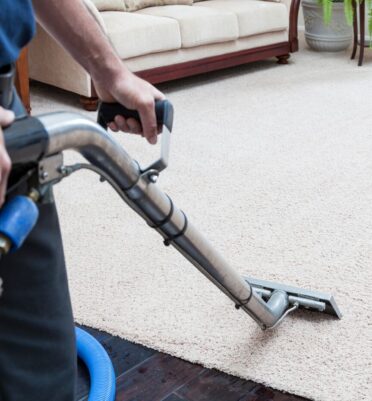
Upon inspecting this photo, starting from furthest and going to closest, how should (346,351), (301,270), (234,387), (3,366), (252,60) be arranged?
(252,60) < (301,270) < (346,351) < (234,387) < (3,366)

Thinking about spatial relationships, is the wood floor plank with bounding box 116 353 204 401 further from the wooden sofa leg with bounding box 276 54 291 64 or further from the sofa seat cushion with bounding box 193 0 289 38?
the wooden sofa leg with bounding box 276 54 291 64

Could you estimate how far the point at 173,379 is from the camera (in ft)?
5.25

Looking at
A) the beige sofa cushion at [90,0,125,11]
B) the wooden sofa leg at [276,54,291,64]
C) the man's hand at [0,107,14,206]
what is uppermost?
the man's hand at [0,107,14,206]

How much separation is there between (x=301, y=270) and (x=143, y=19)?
7.30 ft

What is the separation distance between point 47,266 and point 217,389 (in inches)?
29.4

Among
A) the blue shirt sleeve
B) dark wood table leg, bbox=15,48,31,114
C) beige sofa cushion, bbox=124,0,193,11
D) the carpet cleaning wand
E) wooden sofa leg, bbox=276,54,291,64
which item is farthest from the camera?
wooden sofa leg, bbox=276,54,291,64

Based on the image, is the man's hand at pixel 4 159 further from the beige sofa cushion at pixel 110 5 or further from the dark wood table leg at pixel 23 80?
the beige sofa cushion at pixel 110 5

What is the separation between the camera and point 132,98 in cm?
100

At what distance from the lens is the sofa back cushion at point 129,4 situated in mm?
3992

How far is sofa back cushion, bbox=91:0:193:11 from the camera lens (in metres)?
3.99

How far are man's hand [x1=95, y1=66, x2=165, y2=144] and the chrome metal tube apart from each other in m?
0.07

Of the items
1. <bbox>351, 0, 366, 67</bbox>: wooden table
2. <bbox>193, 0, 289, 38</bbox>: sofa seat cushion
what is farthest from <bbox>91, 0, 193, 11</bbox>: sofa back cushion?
<bbox>351, 0, 366, 67</bbox>: wooden table

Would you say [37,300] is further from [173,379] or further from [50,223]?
[173,379]

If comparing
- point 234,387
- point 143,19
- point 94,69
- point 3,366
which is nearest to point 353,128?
point 143,19
